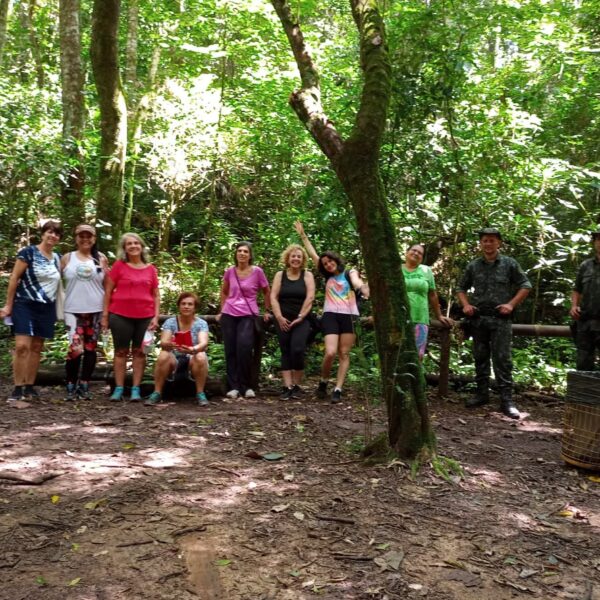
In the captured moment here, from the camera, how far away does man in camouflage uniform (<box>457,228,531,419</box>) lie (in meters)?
6.62

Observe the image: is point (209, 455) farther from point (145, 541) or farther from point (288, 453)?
point (145, 541)

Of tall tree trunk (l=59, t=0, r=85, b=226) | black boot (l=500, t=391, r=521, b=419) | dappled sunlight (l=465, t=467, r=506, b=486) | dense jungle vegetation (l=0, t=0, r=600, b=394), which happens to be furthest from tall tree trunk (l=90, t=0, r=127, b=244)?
dappled sunlight (l=465, t=467, r=506, b=486)

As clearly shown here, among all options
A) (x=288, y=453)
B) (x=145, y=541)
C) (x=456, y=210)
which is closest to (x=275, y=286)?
(x=288, y=453)

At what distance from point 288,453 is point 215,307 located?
5594 mm

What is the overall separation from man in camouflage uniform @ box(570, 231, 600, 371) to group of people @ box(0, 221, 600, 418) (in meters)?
0.01

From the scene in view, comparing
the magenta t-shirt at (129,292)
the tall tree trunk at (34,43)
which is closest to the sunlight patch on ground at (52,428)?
the magenta t-shirt at (129,292)

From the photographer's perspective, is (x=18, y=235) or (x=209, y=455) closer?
(x=209, y=455)

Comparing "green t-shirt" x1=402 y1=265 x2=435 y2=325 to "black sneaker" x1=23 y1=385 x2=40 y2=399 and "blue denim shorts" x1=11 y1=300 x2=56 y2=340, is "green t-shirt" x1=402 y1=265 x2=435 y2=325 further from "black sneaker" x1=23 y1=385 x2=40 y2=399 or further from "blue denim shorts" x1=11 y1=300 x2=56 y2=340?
"black sneaker" x1=23 y1=385 x2=40 y2=399

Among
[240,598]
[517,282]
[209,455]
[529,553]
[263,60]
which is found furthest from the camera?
[263,60]

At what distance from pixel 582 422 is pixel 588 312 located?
1.94m

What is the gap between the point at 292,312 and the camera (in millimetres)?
6832

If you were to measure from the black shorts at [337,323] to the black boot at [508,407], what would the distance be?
6.07 feet

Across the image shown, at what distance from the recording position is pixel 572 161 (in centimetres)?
1230

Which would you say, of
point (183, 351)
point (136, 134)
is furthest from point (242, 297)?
point (136, 134)
